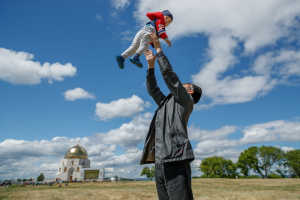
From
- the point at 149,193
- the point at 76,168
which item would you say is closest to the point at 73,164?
the point at 76,168

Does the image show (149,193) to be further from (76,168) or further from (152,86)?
(76,168)

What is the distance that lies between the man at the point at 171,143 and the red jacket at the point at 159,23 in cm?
102

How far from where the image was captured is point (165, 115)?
2803 mm

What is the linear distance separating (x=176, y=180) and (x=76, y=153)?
260ft

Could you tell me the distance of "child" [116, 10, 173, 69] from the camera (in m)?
3.79

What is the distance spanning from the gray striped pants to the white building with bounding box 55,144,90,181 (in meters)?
73.5

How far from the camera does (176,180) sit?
2.32 m

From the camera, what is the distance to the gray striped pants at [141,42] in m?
3.88

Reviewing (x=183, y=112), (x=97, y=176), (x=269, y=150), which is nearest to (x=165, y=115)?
(x=183, y=112)

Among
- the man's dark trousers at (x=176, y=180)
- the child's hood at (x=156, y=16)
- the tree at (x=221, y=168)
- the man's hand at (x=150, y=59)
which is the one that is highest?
the child's hood at (x=156, y=16)

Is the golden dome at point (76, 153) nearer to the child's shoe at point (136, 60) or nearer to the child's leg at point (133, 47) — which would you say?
the child's leg at point (133, 47)

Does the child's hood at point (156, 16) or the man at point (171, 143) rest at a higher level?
the child's hood at point (156, 16)

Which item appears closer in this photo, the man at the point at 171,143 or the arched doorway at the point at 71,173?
the man at the point at 171,143

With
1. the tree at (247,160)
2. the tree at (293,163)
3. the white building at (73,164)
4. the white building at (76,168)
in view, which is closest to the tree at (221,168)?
the tree at (247,160)
